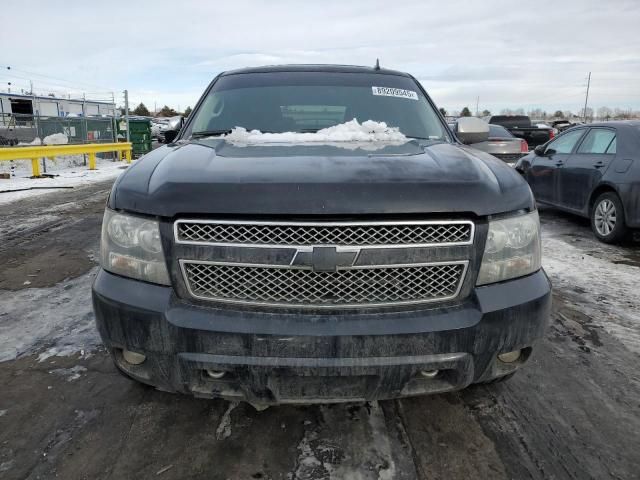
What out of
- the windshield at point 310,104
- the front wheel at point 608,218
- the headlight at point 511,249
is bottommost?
the front wheel at point 608,218

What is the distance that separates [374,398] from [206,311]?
2.52ft

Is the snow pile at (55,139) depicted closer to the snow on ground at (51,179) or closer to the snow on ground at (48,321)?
the snow on ground at (51,179)

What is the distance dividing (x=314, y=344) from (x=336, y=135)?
57.5 inches

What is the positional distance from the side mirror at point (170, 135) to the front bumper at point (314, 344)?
73.8 inches

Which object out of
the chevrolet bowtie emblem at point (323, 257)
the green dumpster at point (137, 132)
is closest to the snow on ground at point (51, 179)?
the green dumpster at point (137, 132)

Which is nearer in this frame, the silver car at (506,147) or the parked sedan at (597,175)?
the parked sedan at (597,175)

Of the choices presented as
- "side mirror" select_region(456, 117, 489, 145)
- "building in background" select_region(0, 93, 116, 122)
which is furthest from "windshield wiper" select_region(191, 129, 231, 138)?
"building in background" select_region(0, 93, 116, 122)

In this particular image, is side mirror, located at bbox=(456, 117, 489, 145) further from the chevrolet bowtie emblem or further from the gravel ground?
the chevrolet bowtie emblem

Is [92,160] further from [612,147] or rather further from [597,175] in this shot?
[612,147]

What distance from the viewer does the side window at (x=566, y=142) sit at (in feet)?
23.7

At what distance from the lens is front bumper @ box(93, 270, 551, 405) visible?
1858 millimetres

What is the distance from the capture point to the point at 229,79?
3.80m

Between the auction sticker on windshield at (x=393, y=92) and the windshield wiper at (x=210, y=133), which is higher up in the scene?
the auction sticker on windshield at (x=393, y=92)

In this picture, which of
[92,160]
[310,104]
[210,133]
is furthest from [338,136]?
[92,160]
